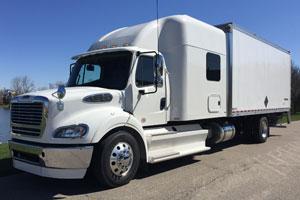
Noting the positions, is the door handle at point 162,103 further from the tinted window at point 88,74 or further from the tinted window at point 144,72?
the tinted window at point 88,74

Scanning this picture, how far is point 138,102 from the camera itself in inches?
315

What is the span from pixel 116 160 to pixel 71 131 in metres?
1.03

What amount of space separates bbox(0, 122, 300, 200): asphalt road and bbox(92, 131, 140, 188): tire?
196 millimetres

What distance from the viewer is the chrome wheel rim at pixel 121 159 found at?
277 inches

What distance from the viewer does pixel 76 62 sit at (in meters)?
9.09

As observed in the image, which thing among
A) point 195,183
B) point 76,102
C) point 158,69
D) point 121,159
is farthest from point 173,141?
point 76,102

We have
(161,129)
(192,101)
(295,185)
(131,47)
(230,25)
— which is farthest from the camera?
(230,25)

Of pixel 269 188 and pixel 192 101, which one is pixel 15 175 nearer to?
pixel 192 101

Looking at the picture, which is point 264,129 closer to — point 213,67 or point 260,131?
point 260,131

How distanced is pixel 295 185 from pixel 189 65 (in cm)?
364

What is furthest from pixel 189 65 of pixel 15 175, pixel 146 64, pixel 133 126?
pixel 15 175

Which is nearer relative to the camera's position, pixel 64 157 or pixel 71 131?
pixel 64 157

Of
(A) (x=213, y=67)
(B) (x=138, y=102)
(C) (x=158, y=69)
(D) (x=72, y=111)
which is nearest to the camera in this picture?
(D) (x=72, y=111)

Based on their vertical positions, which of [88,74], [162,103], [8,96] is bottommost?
[162,103]
